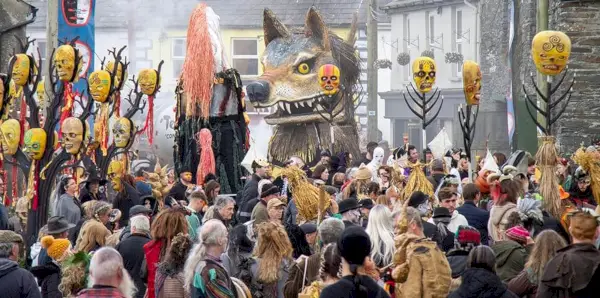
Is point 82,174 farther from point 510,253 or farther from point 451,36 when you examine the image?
point 451,36

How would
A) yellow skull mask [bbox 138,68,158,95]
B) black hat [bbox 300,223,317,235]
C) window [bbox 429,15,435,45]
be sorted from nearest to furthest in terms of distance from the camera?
black hat [bbox 300,223,317,235] → yellow skull mask [bbox 138,68,158,95] → window [bbox 429,15,435,45]

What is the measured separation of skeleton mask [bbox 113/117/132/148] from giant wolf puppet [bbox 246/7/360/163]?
5037 mm

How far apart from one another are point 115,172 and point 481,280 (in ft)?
37.6

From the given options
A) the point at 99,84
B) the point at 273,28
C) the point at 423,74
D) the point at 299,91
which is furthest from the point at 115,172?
the point at 273,28

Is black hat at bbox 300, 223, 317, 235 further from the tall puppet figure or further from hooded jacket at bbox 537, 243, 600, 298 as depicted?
the tall puppet figure

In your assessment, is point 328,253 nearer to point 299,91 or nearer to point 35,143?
point 35,143

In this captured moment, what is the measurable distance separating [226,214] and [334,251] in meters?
3.70

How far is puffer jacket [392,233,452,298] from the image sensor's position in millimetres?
9688

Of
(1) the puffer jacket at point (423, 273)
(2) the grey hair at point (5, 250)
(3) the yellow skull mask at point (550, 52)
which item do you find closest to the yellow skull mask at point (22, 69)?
(3) the yellow skull mask at point (550, 52)

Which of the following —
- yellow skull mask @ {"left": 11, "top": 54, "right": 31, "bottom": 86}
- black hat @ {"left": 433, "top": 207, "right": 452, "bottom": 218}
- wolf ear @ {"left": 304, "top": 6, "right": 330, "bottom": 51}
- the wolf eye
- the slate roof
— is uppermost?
the slate roof

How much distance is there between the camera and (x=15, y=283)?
9578 millimetres

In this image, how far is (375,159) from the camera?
68.7 feet

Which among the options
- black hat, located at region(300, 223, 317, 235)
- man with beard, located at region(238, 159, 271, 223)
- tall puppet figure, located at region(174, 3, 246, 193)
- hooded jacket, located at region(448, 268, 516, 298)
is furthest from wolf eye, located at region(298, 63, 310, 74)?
hooded jacket, located at region(448, 268, 516, 298)

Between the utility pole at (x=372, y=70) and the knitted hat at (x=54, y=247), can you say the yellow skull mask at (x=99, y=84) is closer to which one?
the knitted hat at (x=54, y=247)
